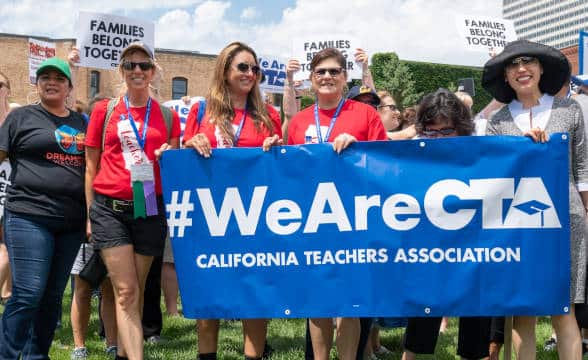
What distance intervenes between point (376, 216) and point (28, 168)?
222 centimetres

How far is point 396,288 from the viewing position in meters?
3.76

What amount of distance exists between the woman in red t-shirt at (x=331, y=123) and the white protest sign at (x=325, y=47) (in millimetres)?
4081

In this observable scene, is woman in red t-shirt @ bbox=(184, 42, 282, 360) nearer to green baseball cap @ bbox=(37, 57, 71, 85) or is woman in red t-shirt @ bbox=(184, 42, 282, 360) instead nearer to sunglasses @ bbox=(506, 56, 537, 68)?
green baseball cap @ bbox=(37, 57, 71, 85)

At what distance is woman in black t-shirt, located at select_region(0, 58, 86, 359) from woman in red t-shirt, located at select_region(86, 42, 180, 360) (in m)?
0.16

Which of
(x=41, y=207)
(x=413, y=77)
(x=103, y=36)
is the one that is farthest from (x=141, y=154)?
(x=413, y=77)

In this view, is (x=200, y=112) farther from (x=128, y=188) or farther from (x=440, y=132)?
(x=440, y=132)

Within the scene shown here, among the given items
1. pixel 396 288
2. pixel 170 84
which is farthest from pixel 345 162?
pixel 170 84

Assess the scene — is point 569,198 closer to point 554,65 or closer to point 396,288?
point 554,65

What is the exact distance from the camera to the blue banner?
3.65 metres

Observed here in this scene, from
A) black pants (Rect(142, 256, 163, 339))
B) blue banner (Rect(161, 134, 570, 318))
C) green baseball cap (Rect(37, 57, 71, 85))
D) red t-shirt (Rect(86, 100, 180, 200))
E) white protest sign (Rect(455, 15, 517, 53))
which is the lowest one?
black pants (Rect(142, 256, 163, 339))

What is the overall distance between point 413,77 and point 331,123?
37273 millimetres

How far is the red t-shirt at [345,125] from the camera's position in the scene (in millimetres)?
4070

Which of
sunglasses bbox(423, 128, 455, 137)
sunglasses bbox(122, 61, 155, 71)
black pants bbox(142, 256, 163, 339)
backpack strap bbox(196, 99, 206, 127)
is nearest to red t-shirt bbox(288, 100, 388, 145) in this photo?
sunglasses bbox(423, 128, 455, 137)

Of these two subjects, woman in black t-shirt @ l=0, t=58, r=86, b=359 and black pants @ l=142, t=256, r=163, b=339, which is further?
black pants @ l=142, t=256, r=163, b=339
